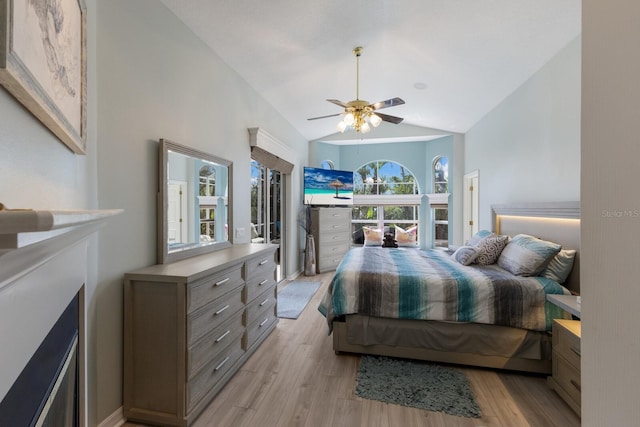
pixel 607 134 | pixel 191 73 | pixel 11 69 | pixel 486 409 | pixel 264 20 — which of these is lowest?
pixel 486 409

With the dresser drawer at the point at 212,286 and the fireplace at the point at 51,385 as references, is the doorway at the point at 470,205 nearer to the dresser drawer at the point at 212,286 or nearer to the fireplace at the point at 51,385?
the dresser drawer at the point at 212,286

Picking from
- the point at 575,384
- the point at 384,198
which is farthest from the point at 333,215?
the point at 575,384

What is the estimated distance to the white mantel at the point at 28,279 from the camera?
0.33 m

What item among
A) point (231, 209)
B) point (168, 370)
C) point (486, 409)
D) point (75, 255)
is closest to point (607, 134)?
point (75, 255)

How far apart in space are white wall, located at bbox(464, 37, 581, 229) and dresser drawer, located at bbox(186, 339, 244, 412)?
3.13 m

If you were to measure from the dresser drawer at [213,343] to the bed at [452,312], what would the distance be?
0.78 metres

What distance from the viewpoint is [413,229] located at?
241 inches

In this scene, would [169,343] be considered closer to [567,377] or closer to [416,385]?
[416,385]

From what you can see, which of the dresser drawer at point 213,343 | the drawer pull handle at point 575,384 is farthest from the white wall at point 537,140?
the dresser drawer at point 213,343

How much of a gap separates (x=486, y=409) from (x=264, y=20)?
3.25 metres

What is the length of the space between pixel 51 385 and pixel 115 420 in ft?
4.60

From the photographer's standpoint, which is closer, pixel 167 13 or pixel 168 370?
pixel 168 370

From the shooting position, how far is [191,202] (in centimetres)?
239

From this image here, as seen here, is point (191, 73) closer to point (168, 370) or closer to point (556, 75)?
point (168, 370)
